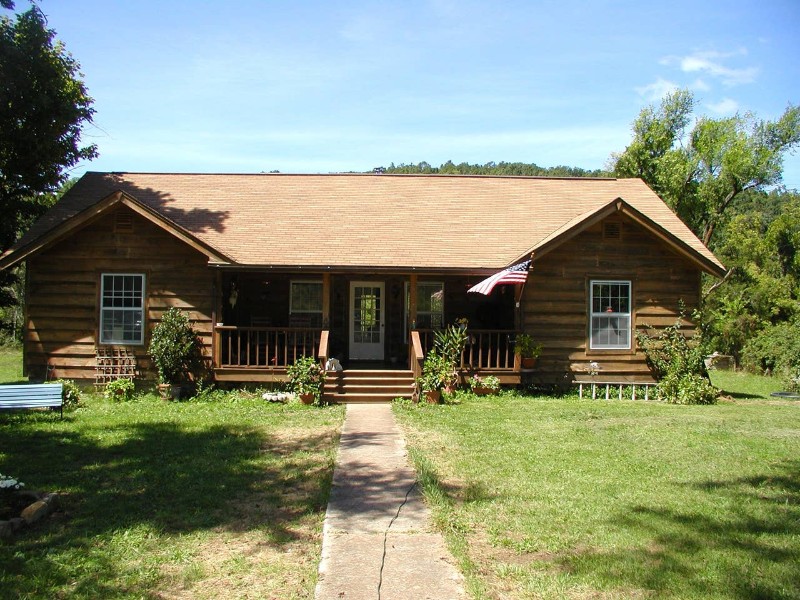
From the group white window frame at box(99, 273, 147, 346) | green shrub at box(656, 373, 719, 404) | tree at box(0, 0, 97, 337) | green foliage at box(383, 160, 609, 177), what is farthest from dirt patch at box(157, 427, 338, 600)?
green foliage at box(383, 160, 609, 177)

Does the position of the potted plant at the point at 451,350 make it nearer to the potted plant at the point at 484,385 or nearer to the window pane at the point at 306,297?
the potted plant at the point at 484,385

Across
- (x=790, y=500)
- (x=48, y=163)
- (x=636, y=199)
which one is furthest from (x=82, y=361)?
(x=636, y=199)

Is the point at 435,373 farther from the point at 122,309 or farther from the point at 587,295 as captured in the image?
the point at 122,309

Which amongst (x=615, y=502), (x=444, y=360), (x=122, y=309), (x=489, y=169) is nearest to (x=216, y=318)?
(x=122, y=309)

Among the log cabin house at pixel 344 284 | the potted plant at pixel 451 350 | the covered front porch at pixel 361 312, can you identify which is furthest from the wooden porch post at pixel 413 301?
the covered front porch at pixel 361 312

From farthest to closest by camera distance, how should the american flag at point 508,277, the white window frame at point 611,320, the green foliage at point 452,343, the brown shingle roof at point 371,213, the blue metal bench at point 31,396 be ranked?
1. the white window frame at point 611,320
2. the brown shingle roof at point 371,213
3. the green foliage at point 452,343
4. the american flag at point 508,277
5. the blue metal bench at point 31,396

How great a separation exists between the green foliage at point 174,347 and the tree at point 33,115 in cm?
711

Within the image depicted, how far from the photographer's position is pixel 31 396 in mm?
11461

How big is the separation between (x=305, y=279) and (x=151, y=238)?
3866 millimetres

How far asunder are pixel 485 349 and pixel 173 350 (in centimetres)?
727

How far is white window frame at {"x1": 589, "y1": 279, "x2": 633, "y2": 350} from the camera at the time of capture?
50.7 ft

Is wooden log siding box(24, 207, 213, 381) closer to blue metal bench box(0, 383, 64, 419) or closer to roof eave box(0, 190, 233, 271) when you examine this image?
roof eave box(0, 190, 233, 271)

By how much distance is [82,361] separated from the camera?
581 inches

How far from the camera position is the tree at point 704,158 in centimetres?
3612
